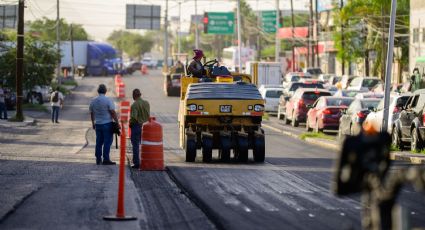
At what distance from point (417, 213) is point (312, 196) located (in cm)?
275

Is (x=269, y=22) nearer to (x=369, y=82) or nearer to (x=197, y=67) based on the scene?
(x=369, y=82)

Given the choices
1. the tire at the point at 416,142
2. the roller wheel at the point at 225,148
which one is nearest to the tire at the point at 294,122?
the tire at the point at 416,142

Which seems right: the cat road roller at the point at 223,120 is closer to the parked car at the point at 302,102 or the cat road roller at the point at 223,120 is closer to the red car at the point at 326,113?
the red car at the point at 326,113

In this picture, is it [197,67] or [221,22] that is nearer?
[197,67]

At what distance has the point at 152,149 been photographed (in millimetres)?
24141

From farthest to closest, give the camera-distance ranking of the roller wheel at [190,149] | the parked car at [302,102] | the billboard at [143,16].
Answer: the billboard at [143,16] < the parked car at [302,102] < the roller wheel at [190,149]

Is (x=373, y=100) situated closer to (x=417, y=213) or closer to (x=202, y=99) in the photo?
(x=202, y=99)

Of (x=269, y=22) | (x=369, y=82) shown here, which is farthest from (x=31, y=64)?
(x=269, y=22)

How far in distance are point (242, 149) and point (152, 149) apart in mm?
3372

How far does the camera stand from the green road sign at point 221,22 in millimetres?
106500

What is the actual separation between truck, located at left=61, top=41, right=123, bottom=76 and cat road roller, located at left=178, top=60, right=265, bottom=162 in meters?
97.0

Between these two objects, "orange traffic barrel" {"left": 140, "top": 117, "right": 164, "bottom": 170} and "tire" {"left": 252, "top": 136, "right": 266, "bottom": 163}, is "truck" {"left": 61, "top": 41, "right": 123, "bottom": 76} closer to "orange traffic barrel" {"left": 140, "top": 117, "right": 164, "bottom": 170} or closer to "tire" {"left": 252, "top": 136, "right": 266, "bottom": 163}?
"tire" {"left": 252, "top": 136, "right": 266, "bottom": 163}

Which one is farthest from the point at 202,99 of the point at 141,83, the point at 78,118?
the point at 141,83

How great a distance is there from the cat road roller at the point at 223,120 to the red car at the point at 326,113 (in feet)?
45.0
